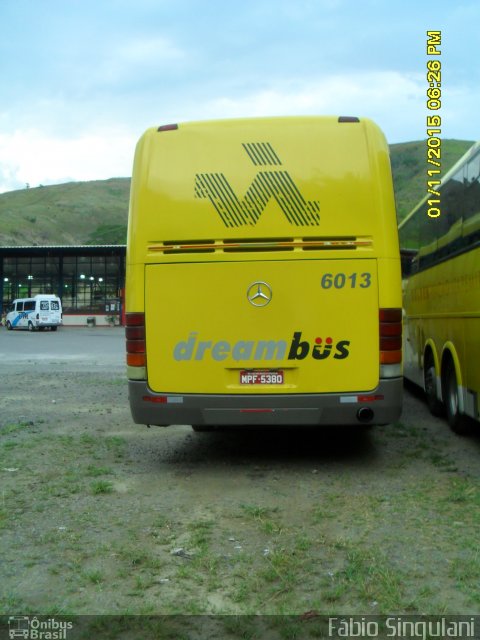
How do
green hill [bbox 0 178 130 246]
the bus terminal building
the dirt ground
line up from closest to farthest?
the dirt ground < the bus terminal building < green hill [bbox 0 178 130 246]

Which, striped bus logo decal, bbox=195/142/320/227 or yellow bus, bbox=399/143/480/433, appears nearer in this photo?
striped bus logo decal, bbox=195/142/320/227

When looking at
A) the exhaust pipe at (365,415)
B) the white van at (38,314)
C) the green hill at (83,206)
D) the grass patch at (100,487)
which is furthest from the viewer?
the green hill at (83,206)

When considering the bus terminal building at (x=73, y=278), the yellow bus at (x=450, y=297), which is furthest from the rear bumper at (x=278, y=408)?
the bus terminal building at (x=73, y=278)

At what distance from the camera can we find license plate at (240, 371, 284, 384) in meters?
7.32

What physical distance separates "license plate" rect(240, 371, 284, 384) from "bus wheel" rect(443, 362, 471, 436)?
3163mm

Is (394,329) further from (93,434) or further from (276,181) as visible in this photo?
(93,434)

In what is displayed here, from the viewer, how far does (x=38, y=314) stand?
49469 millimetres

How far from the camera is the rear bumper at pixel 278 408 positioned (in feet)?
23.6

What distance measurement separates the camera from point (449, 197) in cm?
1019

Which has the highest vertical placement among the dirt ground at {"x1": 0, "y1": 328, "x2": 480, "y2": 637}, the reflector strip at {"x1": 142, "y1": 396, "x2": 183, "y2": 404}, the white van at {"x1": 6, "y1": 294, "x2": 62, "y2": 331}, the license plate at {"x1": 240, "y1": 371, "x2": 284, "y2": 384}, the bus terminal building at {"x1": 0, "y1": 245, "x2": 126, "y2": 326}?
the bus terminal building at {"x1": 0, "y1": 245, "x2": 126, "y2": 326}

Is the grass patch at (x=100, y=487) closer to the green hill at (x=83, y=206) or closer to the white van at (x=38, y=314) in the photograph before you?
the white van at (x=38, y=314)

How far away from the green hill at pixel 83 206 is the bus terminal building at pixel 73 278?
5720cm

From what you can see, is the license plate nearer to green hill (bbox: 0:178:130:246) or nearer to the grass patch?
the grass patch

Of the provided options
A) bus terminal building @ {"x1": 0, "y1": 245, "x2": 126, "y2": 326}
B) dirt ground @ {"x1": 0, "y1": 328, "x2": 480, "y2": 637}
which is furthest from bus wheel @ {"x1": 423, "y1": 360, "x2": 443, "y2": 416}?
bus terminal building @ {"x1": 0, "y1": 245, "x2": 126, "y2": 326}
